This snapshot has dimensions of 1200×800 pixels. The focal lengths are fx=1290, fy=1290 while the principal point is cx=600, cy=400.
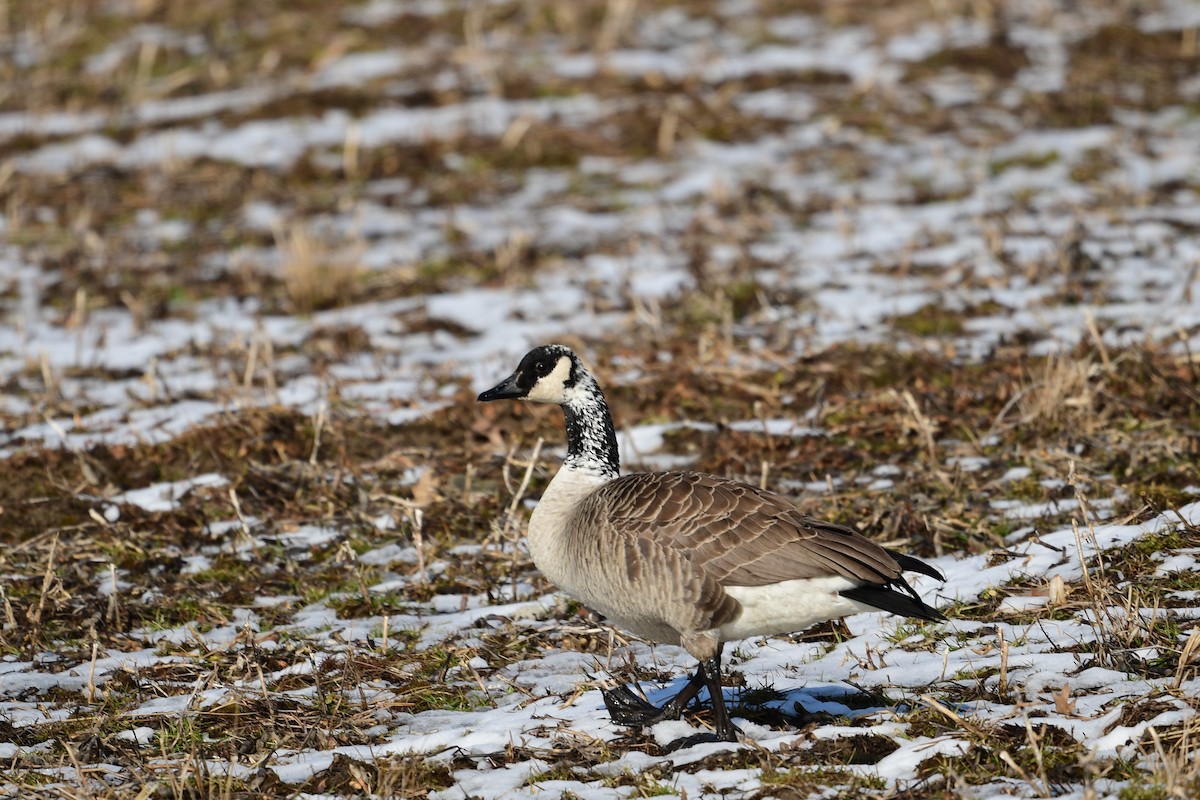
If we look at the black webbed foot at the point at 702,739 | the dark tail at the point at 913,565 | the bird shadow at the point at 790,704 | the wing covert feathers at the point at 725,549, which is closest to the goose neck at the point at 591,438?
the wing covert feathers at the point at 725,549

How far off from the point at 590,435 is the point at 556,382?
1.06 feet

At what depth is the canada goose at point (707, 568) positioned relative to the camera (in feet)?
16.6

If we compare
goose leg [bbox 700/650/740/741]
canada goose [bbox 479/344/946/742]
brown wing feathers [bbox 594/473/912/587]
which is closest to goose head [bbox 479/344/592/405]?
canada goose [bbox 479/344/946/742]

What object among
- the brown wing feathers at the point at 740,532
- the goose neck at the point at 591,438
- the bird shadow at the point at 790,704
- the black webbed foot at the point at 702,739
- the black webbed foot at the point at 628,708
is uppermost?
the goose neck at the point at 591,438

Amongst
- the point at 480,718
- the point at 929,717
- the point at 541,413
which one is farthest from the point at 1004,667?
the point at 541,413

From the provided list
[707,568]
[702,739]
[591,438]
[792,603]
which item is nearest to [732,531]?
[707,568]

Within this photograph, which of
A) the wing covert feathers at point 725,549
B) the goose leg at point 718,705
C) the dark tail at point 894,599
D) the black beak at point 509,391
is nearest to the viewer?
the dark tail at point 894,599

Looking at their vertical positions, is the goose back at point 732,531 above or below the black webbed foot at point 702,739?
above

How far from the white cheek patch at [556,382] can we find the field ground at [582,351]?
1.17m

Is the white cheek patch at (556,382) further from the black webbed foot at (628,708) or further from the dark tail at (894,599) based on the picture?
the dark tail at (894,599)

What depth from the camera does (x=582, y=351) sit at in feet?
34.8

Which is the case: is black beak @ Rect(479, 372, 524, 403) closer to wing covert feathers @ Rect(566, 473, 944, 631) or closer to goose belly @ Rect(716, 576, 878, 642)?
wing covert feathers @ Rect(566, 473, 944, 631)

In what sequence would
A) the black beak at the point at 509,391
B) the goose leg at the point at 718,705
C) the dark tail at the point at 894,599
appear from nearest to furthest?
the dark tail at the point at 894,599 → the goose leg at the point at 718,705 → the black beak at the point at 509,391

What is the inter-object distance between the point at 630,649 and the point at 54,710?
8.86 ft
